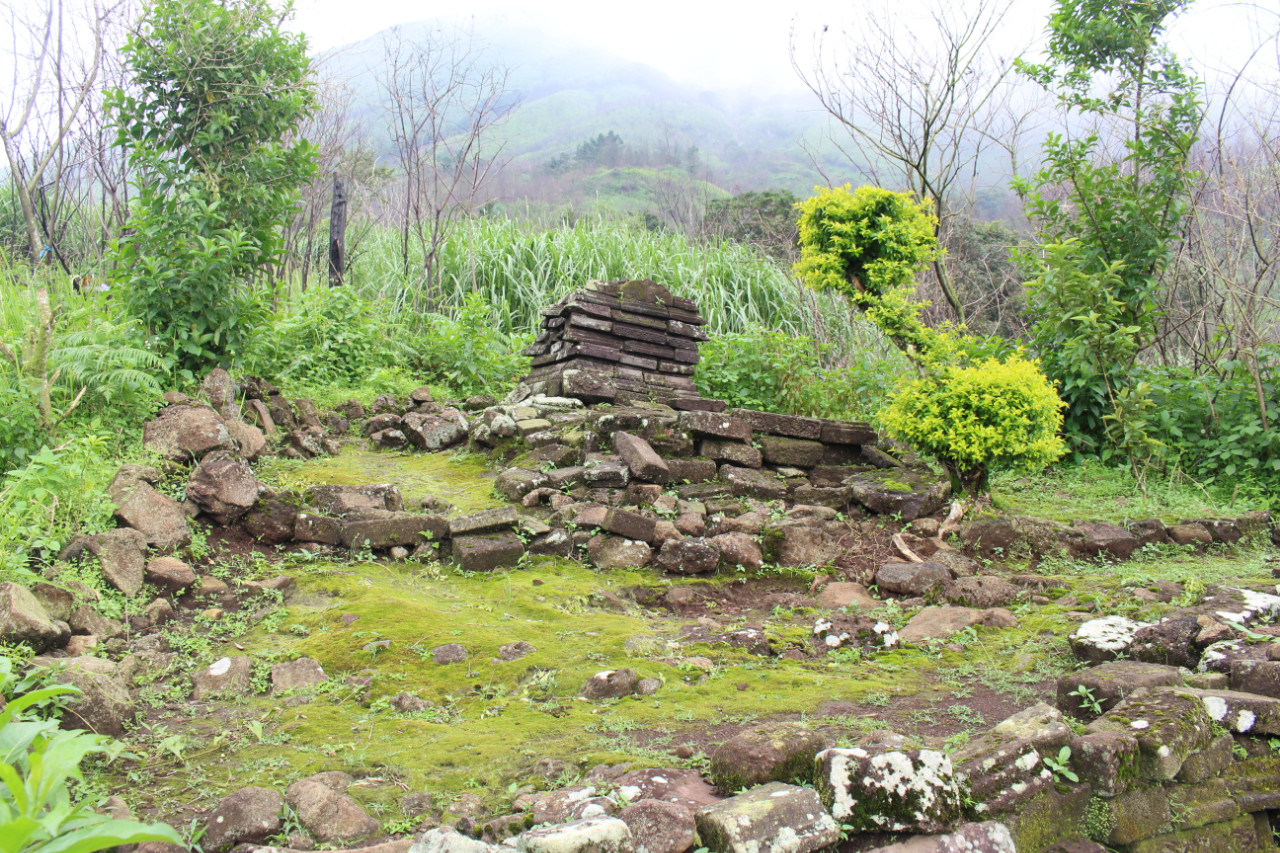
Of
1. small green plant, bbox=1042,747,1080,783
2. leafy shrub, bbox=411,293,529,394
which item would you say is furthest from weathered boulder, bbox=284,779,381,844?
leafy shrub, bbox=411,293,529,394

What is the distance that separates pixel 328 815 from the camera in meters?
1.86

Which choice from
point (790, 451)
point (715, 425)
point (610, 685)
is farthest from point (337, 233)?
point (610, 685)

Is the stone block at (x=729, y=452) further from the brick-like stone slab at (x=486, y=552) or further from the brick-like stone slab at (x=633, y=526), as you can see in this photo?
the brick-like stone slab at (x=486, y=552)

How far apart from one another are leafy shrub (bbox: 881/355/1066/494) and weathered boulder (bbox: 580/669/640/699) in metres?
3.33

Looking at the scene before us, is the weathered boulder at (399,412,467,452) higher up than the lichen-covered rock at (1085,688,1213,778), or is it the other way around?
the weathered boulder at (399,412,467,452)

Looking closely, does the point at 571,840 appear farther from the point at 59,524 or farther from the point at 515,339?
the point at 515,339

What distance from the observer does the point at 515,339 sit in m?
9.33

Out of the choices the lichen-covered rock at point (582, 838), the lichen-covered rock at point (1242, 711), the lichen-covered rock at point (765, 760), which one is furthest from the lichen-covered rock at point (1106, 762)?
the lichen-covered rock at point (582, 838)

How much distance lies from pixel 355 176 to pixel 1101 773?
49.3 feet

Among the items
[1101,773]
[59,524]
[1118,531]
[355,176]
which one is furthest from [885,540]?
[355,176]

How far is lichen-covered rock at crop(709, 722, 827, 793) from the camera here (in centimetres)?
194

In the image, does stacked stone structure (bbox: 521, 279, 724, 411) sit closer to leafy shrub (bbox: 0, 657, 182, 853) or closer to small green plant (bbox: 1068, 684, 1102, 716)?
small green plant (bbox: 1068, 684, 1102, 716)

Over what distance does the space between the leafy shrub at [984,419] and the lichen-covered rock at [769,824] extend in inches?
156

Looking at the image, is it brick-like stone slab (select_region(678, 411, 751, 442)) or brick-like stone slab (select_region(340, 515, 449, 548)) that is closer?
brick-like stone slab (select_region(340, 515, 449, 548))
